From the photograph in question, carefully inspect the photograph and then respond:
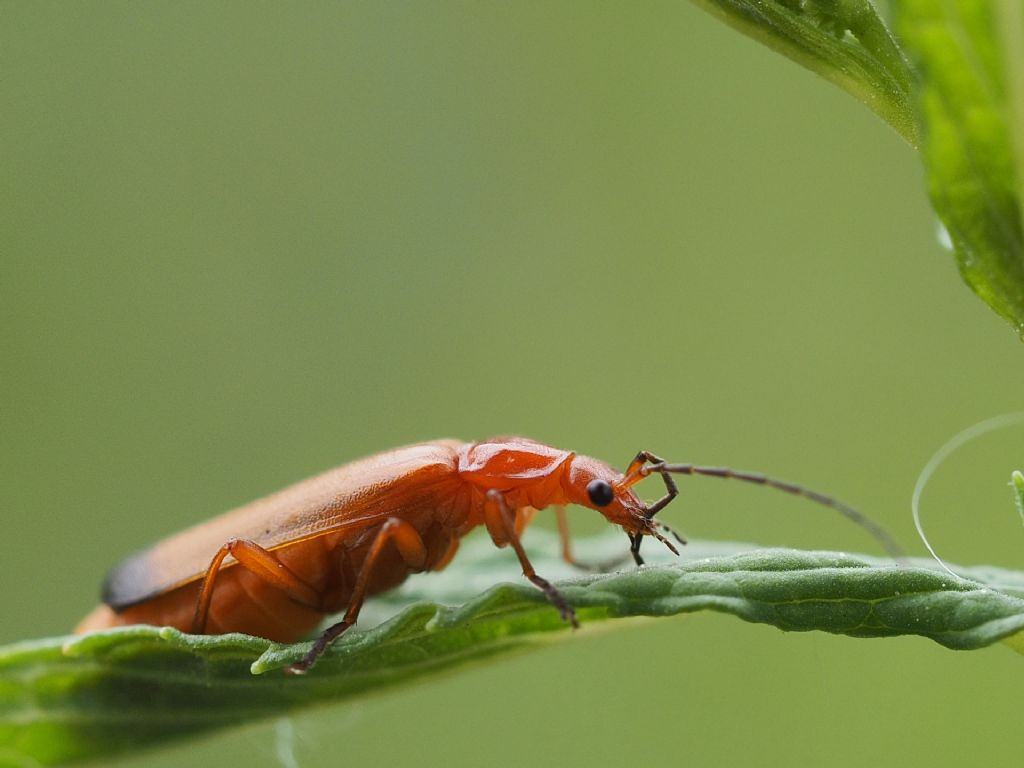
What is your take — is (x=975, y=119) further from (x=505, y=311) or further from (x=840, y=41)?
(x=505, y=311)

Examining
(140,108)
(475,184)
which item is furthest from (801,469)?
(140,108)

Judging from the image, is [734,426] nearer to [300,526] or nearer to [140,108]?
[300,526]

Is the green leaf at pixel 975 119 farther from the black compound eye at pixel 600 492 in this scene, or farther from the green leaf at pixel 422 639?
the black compound eye at pixel 600 492

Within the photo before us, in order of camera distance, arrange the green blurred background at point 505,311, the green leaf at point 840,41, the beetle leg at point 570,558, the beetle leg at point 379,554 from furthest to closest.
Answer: the green blurred background at point 505,311
the beetle leg at point 570,558
the beetle leg at point 379,554
the green leaf at point 840,41

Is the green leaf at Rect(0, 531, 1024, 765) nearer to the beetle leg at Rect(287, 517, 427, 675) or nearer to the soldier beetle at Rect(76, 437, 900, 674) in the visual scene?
the beetle leg at Rect(287, 517, 427, 675)

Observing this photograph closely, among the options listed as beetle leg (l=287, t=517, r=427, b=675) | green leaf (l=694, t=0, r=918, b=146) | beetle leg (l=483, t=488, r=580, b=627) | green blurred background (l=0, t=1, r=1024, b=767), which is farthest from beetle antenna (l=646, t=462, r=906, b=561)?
green blurred background (l=0, t=1, r=1024, b=767)

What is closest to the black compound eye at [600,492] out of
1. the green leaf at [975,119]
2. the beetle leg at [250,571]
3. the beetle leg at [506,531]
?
the beetle leg at [506,531]

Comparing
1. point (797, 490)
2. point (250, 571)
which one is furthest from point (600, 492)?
point (250, 571)
